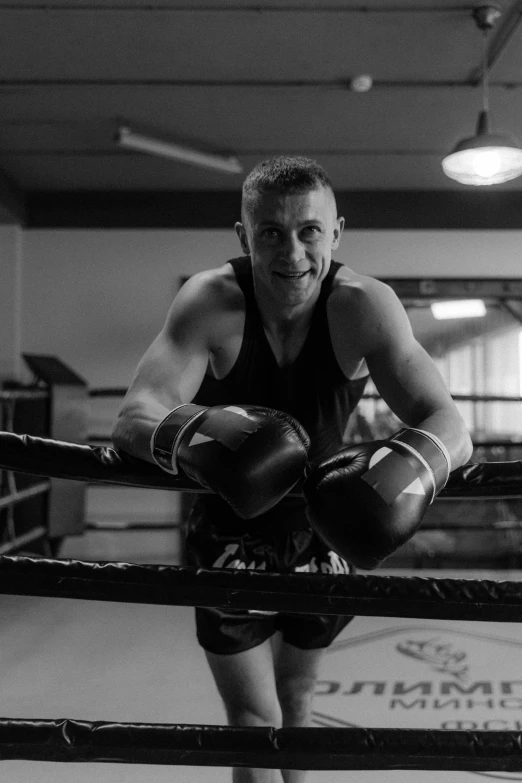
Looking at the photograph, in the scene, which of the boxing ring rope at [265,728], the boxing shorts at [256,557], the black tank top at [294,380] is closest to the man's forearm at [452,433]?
the boxing ring rope at [265,728]

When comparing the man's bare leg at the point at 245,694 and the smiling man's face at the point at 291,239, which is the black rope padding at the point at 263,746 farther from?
the smiling man's face at the point at 291,239

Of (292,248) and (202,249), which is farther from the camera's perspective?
(202,249)

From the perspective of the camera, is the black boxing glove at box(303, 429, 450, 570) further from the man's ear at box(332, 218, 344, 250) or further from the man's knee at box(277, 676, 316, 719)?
the man's knee at box(277, 676, 316, 719)

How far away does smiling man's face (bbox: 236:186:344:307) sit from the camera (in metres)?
1.10

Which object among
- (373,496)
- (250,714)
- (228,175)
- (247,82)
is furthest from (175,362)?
(228,175)

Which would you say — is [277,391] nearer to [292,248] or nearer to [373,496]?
[292,248]

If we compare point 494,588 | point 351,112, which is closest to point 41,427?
point 351,112

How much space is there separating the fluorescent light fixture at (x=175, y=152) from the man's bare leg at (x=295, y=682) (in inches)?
122

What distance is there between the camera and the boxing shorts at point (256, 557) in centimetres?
124

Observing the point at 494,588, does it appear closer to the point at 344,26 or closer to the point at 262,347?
the point at 262,347

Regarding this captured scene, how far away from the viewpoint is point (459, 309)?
199 inches

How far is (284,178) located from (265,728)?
0.77 metres

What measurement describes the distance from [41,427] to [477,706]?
109 inches

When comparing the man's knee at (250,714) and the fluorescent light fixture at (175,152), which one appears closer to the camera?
the man's knee at (250,714)
